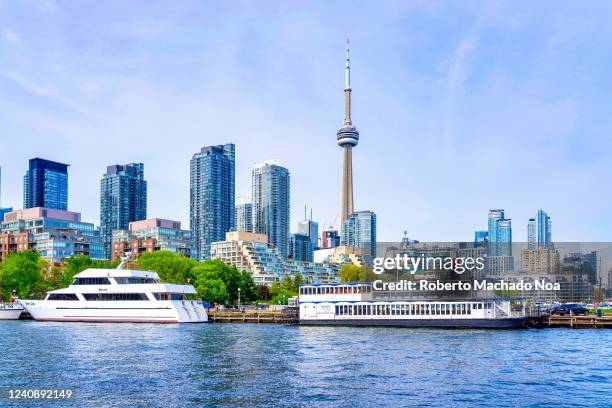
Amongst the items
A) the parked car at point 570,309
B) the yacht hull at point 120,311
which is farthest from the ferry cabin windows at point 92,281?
the parked car at point 570,309

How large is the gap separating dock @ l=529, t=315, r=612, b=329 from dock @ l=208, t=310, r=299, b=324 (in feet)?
129

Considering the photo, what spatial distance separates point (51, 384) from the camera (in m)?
45.4

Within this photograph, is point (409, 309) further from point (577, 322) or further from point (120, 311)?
point (120, 311)

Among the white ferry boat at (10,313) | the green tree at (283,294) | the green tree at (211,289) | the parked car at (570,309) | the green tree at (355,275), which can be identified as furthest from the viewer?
the green tree at (355,275)

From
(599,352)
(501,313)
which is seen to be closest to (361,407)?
(599,352)

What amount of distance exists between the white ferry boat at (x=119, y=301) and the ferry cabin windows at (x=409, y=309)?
27663mm

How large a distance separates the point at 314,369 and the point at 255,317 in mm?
69397

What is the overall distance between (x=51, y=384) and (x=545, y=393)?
33.1m

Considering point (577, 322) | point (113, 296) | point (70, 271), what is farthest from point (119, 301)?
point (577, 322)

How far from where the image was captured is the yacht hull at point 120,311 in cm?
11031

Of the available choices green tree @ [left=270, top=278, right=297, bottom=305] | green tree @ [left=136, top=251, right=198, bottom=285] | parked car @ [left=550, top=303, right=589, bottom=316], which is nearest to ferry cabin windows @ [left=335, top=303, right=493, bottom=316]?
parked car @ [left=550, top=303, right=589, bottom=316]

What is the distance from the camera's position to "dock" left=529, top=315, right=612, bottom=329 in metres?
103

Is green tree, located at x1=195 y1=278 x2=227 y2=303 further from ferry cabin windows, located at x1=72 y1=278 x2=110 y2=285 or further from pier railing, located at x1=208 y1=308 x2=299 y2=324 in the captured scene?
ferry cabin windows, located at x1=72 y1=278 x2=110 y2=285

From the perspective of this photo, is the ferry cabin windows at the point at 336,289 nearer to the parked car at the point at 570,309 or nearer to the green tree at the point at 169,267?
the green tree at the point at 169,267
